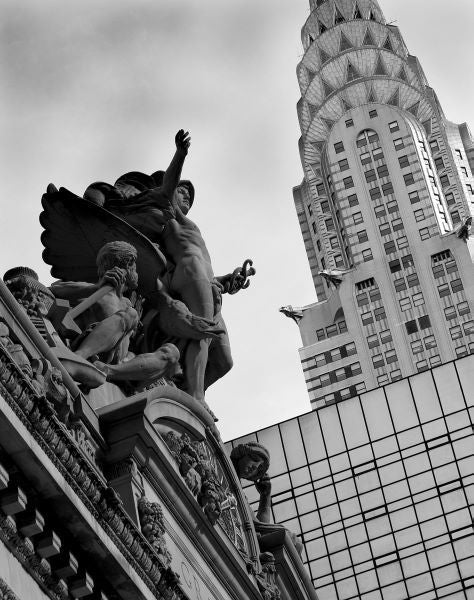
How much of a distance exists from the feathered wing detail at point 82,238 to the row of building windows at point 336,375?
311 feet

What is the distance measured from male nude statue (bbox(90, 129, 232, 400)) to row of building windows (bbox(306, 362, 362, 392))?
9297cm

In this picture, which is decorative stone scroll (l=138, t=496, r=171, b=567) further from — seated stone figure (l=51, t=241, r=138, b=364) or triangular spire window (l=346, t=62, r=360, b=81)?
triangular spire window (l=346, t=62, r=360, b=81)

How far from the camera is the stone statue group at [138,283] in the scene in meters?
25.8

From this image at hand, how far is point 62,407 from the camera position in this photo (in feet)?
70.4

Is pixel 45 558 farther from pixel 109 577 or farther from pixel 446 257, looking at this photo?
pixel 446 257

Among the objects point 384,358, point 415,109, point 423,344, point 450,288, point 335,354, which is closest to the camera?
point 423,344

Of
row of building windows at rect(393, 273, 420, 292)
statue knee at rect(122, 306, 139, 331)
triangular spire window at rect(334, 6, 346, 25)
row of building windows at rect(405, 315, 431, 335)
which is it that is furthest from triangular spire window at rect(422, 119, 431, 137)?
statue knee at rect(122, 306, 139, 331)

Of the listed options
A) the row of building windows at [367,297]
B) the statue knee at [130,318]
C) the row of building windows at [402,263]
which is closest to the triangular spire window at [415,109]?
the row of building windows at [402,263]

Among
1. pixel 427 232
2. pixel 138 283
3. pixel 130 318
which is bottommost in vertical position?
pixel 130 318

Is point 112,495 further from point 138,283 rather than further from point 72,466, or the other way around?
point 138,283

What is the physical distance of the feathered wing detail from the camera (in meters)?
28.7

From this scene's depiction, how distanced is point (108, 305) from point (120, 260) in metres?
1.12

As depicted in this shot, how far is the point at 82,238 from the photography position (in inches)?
1150

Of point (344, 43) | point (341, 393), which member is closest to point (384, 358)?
point (341, 393)
